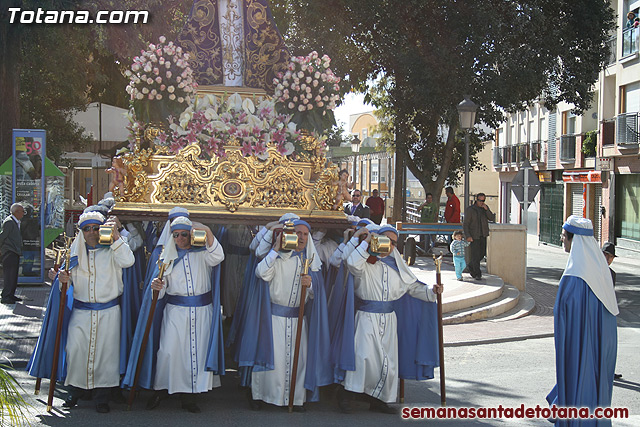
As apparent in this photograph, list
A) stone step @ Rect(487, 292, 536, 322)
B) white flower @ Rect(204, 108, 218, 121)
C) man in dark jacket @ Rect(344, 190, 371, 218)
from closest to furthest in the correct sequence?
1. white flower @ Rect(204, 108, 218, 121)
2. stone step @ Rect(487, 292, 536, 322)
3. man in dark jacket @ Rect(344, 190, 371, 218)

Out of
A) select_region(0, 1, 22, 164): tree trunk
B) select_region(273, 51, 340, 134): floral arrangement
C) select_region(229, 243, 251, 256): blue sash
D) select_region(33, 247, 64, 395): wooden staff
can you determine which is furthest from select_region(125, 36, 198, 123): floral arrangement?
select_region(0, 1, 22, 164): tree trunk

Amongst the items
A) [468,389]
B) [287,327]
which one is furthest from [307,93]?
[468,389]

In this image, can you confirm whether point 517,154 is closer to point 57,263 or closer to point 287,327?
point 287,327

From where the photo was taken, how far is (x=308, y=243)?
737cm

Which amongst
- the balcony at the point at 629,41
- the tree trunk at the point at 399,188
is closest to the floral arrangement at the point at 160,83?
the tree trunk at the point at 399,188

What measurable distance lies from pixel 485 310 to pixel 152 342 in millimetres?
7169

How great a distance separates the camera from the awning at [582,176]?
30.8 metres

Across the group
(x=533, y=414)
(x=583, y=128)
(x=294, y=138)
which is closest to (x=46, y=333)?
(x=294, y=138)

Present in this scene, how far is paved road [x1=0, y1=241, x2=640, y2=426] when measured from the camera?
6898 mm

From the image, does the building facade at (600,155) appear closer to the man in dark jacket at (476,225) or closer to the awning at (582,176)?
the awning at (582,176)

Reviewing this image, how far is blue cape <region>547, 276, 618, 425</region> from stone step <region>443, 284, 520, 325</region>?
6.56m

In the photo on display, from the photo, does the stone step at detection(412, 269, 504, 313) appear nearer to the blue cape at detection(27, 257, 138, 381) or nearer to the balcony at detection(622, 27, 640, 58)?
the blue cape at detection(27, 257, 138, 381)

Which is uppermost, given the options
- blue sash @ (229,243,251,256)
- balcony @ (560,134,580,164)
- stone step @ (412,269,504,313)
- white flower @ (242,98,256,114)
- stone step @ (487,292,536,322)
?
balcony @ (560,134,580,164)

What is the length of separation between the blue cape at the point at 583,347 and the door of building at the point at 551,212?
2839 centimetres
